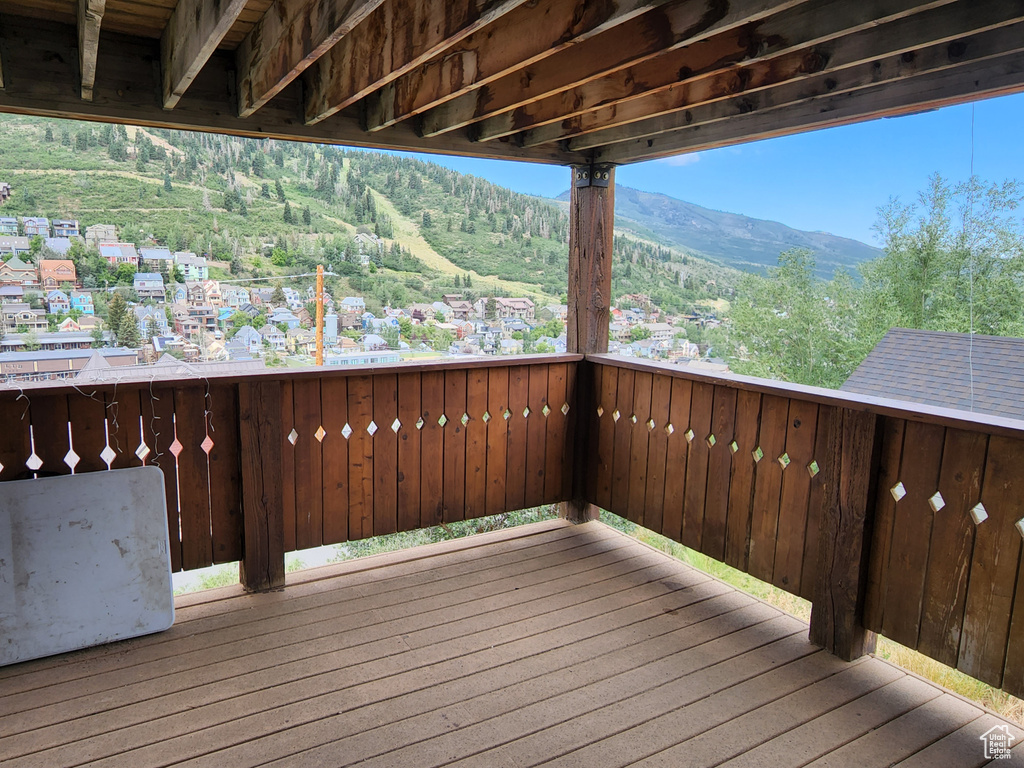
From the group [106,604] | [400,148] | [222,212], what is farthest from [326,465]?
[222,212]

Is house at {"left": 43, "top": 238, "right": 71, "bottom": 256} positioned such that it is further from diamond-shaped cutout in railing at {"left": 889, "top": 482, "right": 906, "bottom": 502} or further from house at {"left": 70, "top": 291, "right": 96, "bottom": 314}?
diamond-shaped cutout in railing at {"left": 889, "top": 482, "right": 906, "bottom": 502}

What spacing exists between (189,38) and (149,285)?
3.02 metres

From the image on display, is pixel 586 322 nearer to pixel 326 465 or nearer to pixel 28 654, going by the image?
pixel 326 465

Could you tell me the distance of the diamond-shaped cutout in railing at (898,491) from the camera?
2.22 metres

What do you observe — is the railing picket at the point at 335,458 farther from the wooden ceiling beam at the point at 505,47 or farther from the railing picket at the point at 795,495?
the railing picket at the point at 795,495

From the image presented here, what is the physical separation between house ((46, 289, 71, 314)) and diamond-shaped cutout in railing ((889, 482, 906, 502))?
14.4 ft

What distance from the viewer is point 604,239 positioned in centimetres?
366

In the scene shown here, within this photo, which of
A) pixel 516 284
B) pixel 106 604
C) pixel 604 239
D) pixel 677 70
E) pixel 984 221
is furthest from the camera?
pixel 984 221

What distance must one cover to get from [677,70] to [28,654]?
3148 millimetres

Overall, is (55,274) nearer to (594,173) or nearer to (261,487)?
(261,487)

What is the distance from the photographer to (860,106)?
7.69ft

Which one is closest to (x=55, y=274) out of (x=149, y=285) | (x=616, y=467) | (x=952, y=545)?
(x=149, y=285)

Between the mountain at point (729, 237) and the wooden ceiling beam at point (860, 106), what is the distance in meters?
5.51

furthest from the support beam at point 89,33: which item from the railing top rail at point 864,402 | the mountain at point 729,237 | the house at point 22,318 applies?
the mountain at point 729,237
